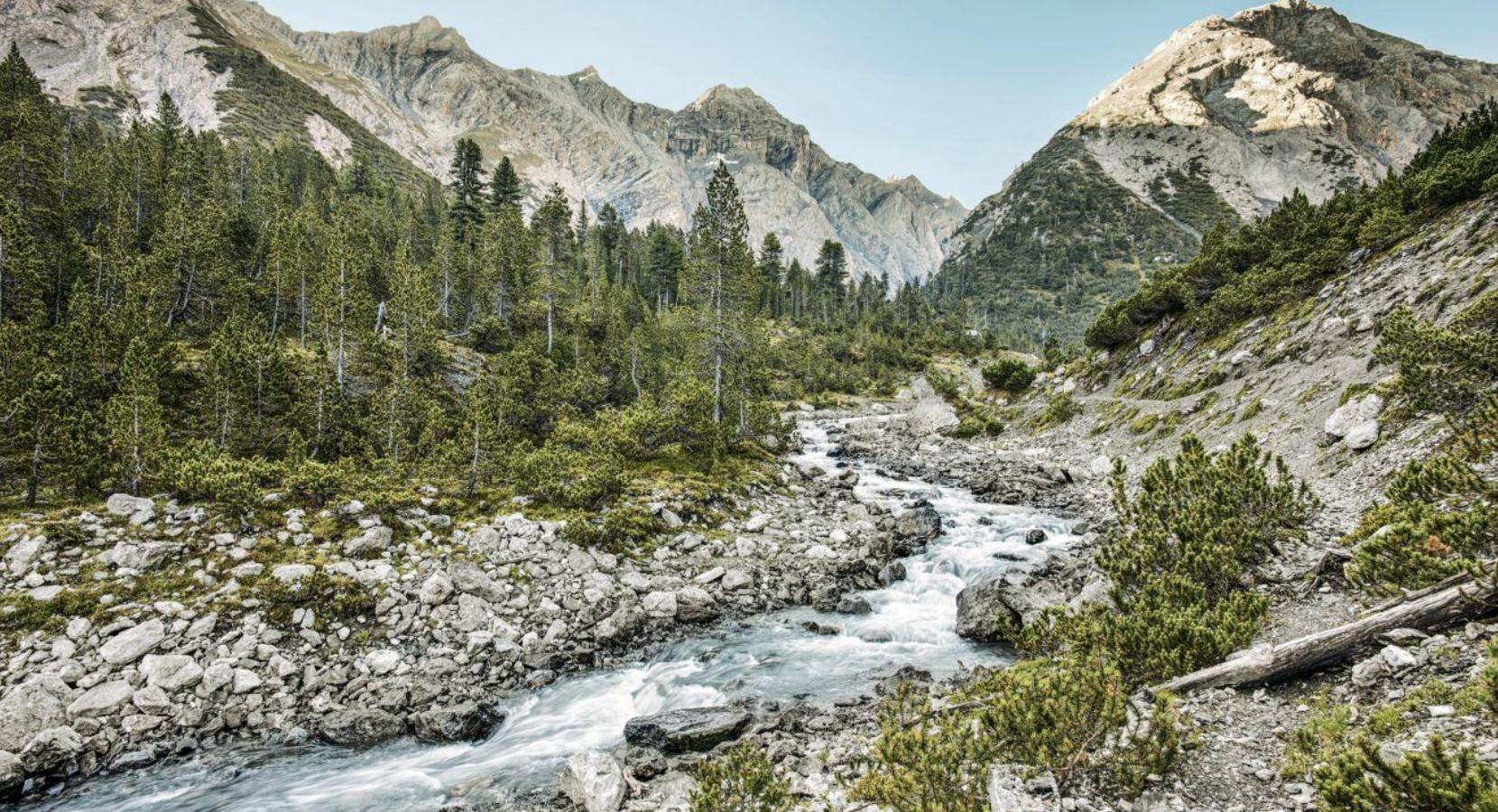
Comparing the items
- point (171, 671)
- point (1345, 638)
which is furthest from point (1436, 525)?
point (171, 671)

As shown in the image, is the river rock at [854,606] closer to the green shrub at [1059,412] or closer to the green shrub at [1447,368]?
the green shrub at [1447,368]

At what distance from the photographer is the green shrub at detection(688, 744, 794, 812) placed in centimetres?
673

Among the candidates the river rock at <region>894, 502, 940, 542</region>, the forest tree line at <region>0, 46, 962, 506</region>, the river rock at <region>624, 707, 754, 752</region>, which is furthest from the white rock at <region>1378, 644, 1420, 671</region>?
the forest tree line at <region>0, 46, 962, 506</region>

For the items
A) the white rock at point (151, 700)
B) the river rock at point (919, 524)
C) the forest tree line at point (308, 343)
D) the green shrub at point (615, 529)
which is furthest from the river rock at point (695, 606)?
the white rock at point (151, 700)

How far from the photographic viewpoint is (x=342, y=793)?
1039cm

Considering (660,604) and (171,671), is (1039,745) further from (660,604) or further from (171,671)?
(171,671)

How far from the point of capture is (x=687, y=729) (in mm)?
11516

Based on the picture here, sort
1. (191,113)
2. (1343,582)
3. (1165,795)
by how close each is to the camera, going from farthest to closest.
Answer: (191,113)
(1343,582)
(1165,795)

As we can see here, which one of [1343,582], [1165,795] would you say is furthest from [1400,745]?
[1343,582]

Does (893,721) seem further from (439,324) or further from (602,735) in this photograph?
(439,324)

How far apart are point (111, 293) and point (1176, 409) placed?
5564 cm

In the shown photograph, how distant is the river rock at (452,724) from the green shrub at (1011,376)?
57.2 m

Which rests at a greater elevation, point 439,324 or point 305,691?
point 439,324

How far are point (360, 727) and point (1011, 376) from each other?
194 feet
